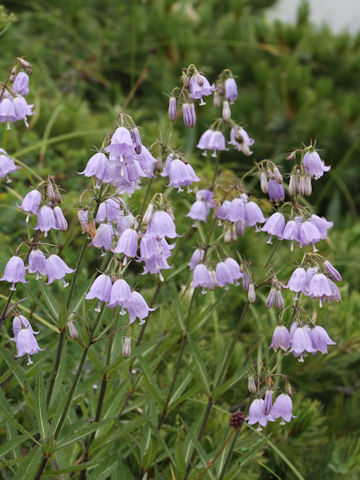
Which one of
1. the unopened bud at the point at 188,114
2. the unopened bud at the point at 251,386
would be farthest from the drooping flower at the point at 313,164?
the unopened bud at the point at 251,386

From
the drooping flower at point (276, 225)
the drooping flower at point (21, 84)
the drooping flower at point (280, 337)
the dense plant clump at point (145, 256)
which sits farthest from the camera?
the drooping flower at point (21, 84)

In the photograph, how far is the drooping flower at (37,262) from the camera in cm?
204

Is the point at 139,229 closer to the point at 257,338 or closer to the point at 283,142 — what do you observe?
the point at 257,338

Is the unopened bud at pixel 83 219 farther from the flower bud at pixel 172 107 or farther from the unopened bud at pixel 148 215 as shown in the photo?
the flower bud at pixel 172 107

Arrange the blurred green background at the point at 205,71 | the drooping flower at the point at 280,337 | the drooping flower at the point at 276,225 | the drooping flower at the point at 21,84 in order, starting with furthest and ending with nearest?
the blurred green background at the point at 205,71 → the drooping flower at the point at 21,84 → the drooping flower at the point at 276,225 → the drooping flower at the point at 280,337

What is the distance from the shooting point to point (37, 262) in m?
2.04

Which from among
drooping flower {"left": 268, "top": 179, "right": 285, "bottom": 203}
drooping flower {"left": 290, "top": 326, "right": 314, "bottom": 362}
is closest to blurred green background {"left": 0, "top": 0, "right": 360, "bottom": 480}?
drooping flower {"left": 268, "top": 179, "right": 285, "bottom": 203}

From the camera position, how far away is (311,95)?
627cm

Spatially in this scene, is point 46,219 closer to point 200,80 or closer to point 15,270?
point 15,270

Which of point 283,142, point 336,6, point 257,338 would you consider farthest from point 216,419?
point 336,6

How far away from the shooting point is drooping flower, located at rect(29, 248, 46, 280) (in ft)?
6.68

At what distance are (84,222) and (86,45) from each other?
538cm

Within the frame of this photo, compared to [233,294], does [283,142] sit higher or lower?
higher

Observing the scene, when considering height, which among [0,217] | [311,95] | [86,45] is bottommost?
Result: [0,217]
